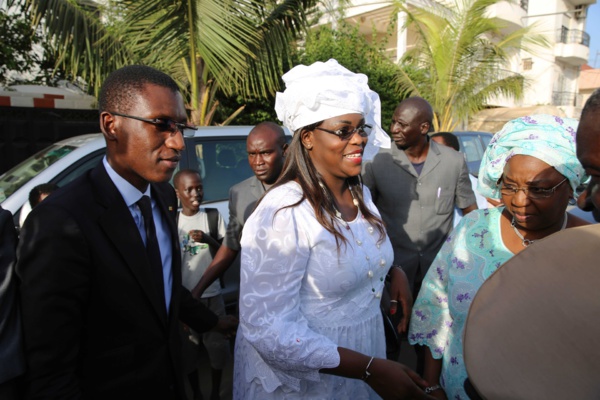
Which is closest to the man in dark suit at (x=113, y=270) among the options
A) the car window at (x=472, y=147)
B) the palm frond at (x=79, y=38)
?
the palm frond at (x=79, y=38)

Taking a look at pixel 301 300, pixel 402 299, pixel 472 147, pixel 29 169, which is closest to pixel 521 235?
pixel 402 299

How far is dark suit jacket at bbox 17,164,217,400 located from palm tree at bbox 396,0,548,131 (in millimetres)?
10526

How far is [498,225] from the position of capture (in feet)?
6.07

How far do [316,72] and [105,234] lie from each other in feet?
3.16

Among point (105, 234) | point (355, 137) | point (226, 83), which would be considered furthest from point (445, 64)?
point (105, 234)

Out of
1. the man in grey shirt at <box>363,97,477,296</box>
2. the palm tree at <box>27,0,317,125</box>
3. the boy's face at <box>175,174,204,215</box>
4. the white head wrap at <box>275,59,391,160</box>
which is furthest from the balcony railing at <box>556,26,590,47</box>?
the white head wrap at <box>275,59,391,160</box>

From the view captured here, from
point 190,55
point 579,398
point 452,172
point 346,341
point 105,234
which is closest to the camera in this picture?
point 579,398

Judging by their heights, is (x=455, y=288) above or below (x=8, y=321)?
below

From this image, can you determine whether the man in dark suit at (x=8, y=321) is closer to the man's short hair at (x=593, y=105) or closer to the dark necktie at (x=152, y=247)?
the dark necktie at (x=152, y=247)

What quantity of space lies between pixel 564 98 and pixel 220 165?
3101 cm

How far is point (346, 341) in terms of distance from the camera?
167cm

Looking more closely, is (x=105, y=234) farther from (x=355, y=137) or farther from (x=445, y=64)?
(x=445, y=64)

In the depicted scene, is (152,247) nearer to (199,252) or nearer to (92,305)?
(92,305)

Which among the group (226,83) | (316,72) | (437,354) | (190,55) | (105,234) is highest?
(190,55)
